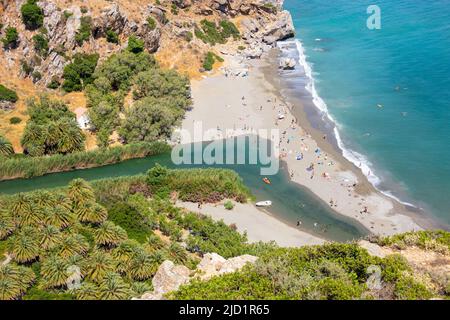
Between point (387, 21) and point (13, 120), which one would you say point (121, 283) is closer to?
point (13, 120)

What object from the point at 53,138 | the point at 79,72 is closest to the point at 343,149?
the point at 53,138

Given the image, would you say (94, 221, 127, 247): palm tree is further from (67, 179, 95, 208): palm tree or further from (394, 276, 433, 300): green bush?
(394, 276, 433, 300): green bush

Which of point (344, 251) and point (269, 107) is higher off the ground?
point (344, 251)

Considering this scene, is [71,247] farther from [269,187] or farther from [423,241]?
[423,241]

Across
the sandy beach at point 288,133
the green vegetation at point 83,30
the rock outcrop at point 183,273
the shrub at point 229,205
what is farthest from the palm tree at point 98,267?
the green vegetation at point 83,30

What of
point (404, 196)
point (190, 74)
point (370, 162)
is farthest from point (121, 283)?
point (190, 74)

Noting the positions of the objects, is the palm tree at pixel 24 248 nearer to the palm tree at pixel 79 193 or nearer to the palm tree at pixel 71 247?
the palm tree at pixel 71 247

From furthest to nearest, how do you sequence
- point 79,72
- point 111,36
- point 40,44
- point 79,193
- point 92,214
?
point 111,36
point 79,72
point 40,44
point 79,193
point 92,214
